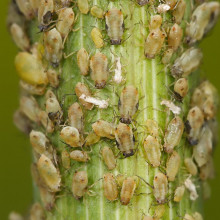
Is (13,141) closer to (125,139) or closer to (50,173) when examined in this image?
(50,173)

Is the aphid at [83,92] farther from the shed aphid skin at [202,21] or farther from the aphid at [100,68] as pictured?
the shed aphid skin at [202,21]

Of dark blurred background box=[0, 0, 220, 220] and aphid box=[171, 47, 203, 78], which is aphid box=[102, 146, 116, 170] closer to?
aphid box=[171, 47, 203, 78]

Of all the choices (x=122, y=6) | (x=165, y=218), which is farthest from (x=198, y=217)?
(x=122, y=6)

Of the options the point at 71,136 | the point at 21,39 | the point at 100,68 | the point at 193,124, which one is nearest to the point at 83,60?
the point at 100,68

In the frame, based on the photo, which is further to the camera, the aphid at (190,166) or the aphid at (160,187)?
the aphid at (190,166)

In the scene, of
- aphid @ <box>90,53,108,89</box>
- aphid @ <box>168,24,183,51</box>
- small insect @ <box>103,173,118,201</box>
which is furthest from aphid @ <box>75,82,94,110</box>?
aphid @ <box>168,24,183,51</box>

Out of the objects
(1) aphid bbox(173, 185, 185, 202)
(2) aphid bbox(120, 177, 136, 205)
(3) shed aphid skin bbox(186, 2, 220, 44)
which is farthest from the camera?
(3) shed aphid skin bbox(186, 2, 220, 44)

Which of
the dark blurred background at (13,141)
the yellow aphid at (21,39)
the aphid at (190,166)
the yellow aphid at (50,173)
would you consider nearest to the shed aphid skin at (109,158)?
the yellow aphid at (50,173)
